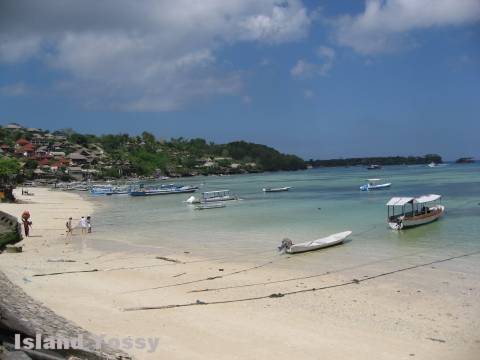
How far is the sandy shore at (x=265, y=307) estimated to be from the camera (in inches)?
355

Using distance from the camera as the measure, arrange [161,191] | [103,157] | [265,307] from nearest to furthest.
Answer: [265,307]
[161,191]
[103,157]

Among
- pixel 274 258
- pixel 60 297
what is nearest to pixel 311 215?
pixel 274 258

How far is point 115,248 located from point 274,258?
7585mm

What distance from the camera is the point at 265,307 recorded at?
11734mm

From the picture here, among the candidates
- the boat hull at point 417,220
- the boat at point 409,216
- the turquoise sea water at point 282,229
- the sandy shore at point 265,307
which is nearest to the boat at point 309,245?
the turquoise sea water at point 282,229

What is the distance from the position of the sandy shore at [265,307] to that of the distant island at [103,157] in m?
53.4

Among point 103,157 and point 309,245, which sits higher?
point 103,157

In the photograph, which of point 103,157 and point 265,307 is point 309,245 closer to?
point 265,307

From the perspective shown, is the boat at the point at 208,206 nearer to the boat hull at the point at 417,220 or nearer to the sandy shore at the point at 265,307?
the boat hull at the point at 417,220

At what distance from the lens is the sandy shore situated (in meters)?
9.02

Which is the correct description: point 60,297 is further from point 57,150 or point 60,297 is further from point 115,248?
point 57,150

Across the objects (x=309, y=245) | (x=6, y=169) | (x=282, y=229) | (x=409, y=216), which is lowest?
(x=282, y=229)

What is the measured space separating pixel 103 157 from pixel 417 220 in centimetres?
10926

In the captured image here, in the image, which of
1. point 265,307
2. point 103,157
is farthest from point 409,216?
point 103,157
